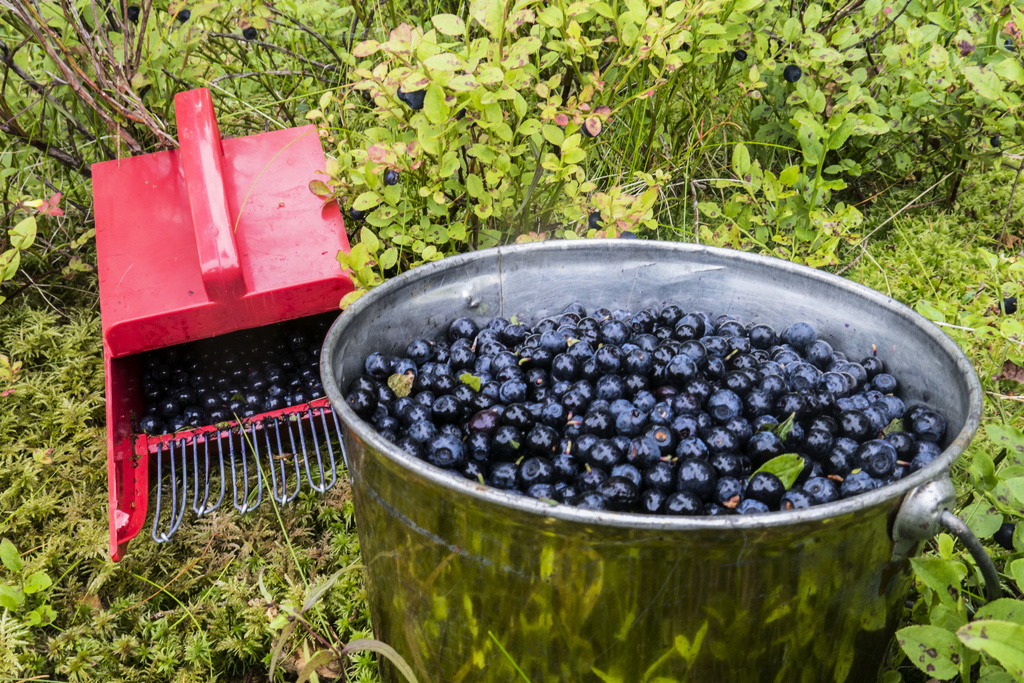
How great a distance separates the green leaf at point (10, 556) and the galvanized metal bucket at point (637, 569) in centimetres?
99

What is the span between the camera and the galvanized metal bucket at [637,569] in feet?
3.24

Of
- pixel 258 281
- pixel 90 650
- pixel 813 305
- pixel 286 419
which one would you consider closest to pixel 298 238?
pixel 258 281

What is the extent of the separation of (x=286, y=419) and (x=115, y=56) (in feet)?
4.43

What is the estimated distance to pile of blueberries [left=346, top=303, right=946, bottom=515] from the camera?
3.95ft

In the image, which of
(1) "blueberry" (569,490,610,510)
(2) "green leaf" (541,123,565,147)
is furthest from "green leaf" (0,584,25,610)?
(2) "green leaf" (541,123,565,147)

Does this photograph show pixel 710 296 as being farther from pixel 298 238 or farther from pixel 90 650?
pixel 90 650

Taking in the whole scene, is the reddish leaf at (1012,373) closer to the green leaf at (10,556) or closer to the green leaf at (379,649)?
the green leaf at (379,649)

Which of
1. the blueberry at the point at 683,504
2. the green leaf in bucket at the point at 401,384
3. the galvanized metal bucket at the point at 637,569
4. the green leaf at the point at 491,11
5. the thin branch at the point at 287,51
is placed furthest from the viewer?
the thin branch at the point at 287,51

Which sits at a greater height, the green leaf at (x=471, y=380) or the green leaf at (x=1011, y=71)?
the green leaf at (x=1011, y=71)

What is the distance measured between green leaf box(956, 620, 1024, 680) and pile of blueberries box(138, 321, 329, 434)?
5.62 ft

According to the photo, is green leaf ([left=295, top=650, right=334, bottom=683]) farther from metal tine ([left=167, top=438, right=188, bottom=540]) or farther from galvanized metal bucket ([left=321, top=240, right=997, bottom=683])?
metal tine ([left=167, top=438, right=188, bottom=540])

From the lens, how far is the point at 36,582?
1.81 metres

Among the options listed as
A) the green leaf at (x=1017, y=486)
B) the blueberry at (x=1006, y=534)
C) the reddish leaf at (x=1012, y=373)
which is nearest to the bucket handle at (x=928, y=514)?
the green leaf at (x=1017, y=486)

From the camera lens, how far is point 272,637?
1.80 m
